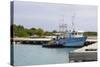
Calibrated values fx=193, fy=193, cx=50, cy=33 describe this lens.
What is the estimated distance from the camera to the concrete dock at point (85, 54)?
2447mm

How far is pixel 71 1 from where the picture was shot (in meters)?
2.12

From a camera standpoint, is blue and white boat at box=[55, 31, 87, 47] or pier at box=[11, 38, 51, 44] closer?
pier at box=[11, 38, 51, 44]

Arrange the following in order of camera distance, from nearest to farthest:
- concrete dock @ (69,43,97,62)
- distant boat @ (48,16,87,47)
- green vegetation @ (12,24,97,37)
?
green vegetation @ (12,24,97,37) → distant boat @ (48,16,87,47) → concrete dock @ (69,43,97,62)

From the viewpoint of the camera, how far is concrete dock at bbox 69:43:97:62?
8.03 ft

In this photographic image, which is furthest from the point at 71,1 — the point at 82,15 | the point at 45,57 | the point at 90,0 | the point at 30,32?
the point at 45,57

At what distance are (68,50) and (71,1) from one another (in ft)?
2.09

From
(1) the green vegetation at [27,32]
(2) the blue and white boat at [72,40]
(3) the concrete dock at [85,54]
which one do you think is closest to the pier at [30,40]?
(1) the green vegetation at [27,32]

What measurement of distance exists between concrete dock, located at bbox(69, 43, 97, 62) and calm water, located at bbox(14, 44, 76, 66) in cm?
8

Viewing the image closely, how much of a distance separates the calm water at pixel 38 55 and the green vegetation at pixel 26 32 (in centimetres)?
13

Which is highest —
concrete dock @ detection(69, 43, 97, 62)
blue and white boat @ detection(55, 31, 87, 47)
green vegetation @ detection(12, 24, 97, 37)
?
green vegetation @ detection(12, 24, 97, 37)

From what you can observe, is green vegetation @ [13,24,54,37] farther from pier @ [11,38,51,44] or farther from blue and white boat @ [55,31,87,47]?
blue and white boat @ [55,31,87,47]

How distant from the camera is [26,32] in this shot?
2.12 metres

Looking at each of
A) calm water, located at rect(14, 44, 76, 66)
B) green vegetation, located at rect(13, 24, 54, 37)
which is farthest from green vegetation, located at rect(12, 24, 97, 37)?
calm water, located at rect(14, 44, 76, 66)

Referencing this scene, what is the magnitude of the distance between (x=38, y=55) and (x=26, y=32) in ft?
1.03
